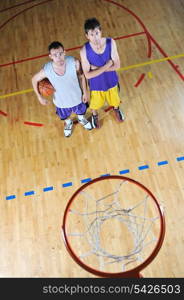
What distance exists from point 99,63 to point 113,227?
199 cm

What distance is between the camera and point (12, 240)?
4.48 meters

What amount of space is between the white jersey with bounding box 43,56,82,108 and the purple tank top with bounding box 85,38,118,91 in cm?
20

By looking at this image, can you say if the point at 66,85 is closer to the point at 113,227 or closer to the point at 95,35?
the point at 95,35

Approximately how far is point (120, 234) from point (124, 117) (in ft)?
5.85

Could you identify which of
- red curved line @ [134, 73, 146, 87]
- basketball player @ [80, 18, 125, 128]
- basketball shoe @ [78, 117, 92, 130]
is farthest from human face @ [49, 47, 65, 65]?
red curved line @ [134, 73, 146, 87]

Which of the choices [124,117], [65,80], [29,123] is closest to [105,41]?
[65,80]

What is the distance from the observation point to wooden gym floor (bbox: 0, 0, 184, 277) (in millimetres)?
4363

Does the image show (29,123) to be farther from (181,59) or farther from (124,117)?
(181,59)

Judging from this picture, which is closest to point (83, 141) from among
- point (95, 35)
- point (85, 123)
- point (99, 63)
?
point (85, 123)

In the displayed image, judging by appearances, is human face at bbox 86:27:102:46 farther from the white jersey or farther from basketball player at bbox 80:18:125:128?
the white jersey

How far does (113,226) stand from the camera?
4398 mm

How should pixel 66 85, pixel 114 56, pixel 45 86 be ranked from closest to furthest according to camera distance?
pixel 114 56 → pixel 66 85 → pixel 45 86

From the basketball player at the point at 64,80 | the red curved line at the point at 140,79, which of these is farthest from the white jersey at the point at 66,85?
the red curved line at the point at 140,79

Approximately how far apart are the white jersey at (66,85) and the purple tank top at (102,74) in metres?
0.20
